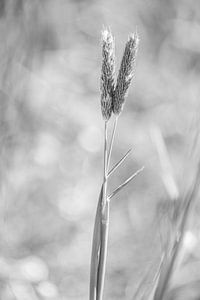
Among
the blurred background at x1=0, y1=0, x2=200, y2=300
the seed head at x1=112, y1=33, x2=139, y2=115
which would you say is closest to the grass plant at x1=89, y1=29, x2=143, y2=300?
the seed head at x1=112, y1=33, x2=139, y2=115

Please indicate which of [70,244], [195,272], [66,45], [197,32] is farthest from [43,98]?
[195,272]

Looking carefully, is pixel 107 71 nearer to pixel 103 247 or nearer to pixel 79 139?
pixel 103 247

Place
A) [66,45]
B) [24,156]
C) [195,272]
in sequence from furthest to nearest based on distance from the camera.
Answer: [66,45], [24,156], [195,272]

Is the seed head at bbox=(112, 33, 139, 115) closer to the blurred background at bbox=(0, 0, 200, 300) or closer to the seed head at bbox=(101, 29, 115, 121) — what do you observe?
the seed head at bbox=(101, 29, 115, 121)

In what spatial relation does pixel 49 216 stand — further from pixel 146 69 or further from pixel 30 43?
pixel 146 69

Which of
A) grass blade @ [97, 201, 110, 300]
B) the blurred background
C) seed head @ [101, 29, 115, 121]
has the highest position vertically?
seed head @ [101, 29, 115, 121]

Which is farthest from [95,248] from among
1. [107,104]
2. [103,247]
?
[107,104]
